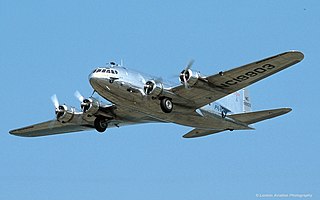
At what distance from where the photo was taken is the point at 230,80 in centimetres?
3450

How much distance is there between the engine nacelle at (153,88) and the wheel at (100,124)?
18.5 ft

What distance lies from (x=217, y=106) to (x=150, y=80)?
6126 millimetres

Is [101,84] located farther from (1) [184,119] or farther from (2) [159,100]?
(1) [184,119]

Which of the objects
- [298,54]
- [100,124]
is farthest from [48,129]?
[298,54]

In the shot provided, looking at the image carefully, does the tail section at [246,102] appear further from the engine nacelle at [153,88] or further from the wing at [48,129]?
the wing at [48,129]

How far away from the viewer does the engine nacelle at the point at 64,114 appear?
3981 cm

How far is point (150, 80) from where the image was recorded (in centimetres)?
3500

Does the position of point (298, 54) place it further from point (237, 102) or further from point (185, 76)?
point (237, 102)

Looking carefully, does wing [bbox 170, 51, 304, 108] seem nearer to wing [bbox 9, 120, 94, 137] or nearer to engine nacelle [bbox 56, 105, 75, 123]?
engine nacelle [bbox 56, 105, 75, 123]

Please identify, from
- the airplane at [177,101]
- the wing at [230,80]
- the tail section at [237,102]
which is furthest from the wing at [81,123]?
the tail section at [237,102]

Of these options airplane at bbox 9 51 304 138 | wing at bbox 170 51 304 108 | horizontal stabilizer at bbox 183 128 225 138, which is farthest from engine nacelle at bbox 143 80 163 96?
horizontal stabilizer at bbox 183 128 225 138

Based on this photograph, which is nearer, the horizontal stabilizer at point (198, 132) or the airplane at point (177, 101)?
the airplane at point (177, 101)

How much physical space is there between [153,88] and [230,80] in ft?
14.1

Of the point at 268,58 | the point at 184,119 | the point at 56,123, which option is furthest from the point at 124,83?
the point at 56,123
